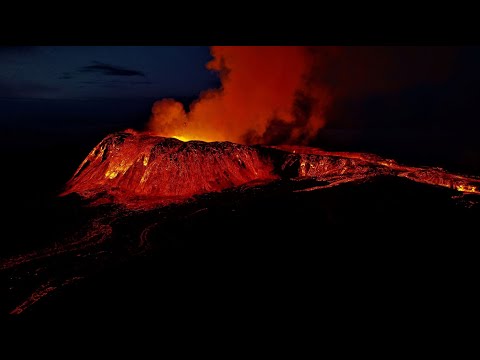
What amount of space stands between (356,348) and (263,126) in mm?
20568

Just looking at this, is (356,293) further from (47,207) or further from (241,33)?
(47,207)

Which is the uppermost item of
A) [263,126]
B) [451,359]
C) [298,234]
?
[263,126]

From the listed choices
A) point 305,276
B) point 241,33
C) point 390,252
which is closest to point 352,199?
point 390,252

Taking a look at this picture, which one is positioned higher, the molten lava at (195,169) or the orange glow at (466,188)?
the molten lava at (195,169)

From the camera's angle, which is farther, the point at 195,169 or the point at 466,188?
the point at 195,169

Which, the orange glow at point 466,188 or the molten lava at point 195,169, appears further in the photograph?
the molten lava at point 195,169

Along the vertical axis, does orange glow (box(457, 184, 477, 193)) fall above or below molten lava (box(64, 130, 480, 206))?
below

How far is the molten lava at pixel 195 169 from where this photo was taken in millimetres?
13453

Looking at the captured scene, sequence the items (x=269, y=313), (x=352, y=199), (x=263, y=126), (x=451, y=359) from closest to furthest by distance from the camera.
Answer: (x=451, y=359)
(x=269, y=313)
(x=352, y=199)
(x=263, y=126)

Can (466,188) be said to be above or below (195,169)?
below

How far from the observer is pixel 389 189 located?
43.7 feet

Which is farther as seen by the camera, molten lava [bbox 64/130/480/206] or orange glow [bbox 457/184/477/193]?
molten lava [bbox 64/130/480/206]

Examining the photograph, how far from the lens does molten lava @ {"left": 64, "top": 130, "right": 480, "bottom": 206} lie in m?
13.5

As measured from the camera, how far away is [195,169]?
1400cm
